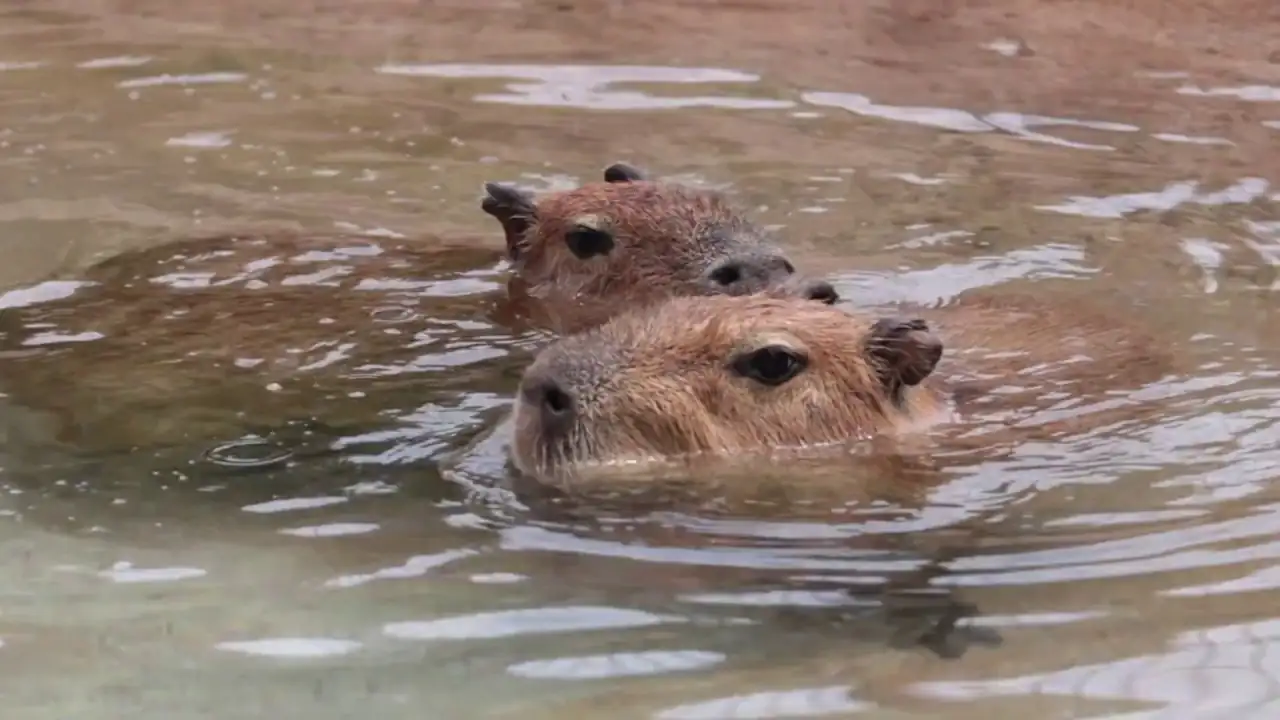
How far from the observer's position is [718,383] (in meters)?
4.65

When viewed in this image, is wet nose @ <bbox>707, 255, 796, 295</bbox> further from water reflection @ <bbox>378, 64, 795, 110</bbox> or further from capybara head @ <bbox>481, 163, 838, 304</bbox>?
water reflection @ <bbox>378, 64, 795, 110</bbox>

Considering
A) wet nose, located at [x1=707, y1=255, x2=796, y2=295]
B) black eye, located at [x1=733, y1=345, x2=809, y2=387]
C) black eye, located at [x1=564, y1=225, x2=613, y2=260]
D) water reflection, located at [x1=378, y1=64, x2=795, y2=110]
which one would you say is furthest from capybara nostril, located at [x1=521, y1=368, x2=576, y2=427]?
water reflection, located at [x1=378, y1=64, x2=795, y2=110]

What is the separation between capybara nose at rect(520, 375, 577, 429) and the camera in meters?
4.41

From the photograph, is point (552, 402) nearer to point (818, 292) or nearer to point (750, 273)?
point (818, 292)

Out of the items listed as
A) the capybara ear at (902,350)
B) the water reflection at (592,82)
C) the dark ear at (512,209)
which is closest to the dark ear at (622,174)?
the dark ear at (512,209)

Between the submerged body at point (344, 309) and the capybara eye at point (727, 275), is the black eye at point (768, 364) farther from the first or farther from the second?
the capybara eye at point (727, 275)

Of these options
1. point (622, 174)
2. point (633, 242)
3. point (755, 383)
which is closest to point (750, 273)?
point (633, 242)

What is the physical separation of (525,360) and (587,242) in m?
1.06

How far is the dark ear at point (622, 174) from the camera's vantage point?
6789 millimetres

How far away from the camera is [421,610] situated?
12.1 feet

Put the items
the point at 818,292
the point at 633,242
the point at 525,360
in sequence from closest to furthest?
the point at 818,292 < the point at 525,360 < the point at 633,242

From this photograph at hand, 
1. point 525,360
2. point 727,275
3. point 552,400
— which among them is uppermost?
point 552,400

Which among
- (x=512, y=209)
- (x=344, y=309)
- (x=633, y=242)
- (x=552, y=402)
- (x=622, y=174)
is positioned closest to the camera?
(x=552, y=402)

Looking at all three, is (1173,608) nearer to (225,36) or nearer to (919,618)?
(919,618)
